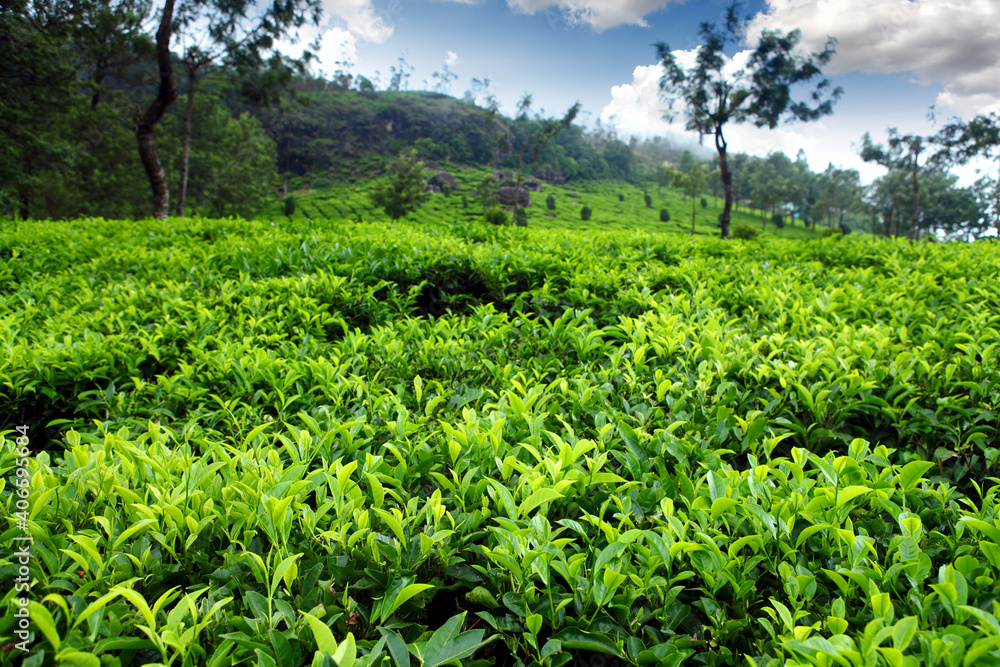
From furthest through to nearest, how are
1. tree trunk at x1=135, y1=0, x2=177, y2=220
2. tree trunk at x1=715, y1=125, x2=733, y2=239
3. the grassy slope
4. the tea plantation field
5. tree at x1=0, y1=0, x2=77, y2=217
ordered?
the grassy slope
tree trunk at x1=715, y1=125, x2=733, y2=239
tree at x1=0, y1=0, x2=77, y2=217
tree trunk at x1=135, y1=0, x2=177, y2=220
the tea plantation field

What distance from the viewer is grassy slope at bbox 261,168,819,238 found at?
5847 cm

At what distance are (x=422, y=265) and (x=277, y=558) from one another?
3263 mm

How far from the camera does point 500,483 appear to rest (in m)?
1.54

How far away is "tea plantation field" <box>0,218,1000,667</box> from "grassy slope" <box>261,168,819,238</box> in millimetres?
46015

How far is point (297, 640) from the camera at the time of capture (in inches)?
44.3

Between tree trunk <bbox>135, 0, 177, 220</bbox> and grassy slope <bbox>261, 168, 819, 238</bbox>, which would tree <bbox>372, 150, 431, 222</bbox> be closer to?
grassy slope <bbox>261, 168, 819, 238</bbox>

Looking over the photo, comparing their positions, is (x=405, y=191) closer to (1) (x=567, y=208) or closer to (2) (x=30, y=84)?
(1) (x=567, y=208)

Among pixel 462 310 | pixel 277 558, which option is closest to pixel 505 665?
pixel 277 558

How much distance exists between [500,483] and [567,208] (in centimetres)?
7121

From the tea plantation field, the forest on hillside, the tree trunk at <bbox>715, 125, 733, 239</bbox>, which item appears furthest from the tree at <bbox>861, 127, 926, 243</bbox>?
the tea plantation field

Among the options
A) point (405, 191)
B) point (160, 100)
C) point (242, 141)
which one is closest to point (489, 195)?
point (405, 191)

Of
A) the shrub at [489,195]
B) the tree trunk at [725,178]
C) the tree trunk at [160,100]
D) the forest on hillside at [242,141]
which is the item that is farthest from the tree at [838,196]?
the tree trunk at [160,100]

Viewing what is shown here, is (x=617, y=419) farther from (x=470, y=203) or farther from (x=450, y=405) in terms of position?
(x=470, y=203)

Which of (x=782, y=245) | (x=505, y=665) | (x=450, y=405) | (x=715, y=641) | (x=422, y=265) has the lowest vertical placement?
(x=505, y=665)
